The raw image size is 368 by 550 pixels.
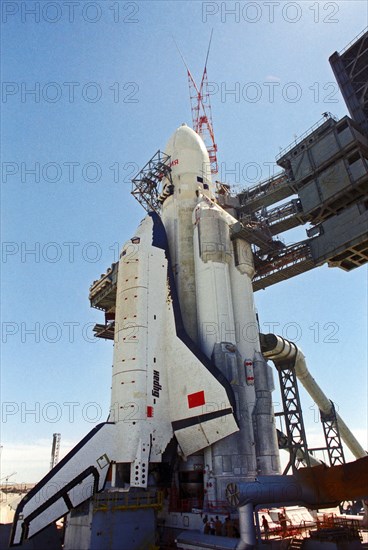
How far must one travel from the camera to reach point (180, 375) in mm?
22828

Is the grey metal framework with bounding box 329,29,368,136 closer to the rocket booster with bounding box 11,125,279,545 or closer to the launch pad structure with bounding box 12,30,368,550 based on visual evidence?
the launch pad structure with bounding box 12,30,368,550

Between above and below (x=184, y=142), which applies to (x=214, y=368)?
below

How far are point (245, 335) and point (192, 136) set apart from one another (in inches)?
651

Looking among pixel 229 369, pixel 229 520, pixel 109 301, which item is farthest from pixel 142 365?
pixel 109 301

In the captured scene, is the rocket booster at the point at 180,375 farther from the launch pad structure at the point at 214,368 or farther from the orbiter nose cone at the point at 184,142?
the orbiter nose cone at the point at 184,142

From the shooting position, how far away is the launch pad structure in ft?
56.2

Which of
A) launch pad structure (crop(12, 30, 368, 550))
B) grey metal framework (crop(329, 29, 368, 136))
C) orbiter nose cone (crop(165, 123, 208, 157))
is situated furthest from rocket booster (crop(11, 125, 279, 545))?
grey metal framework (crop(329, 29, 368, 136))

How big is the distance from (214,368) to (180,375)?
201 cm

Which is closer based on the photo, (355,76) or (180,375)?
(180,375)

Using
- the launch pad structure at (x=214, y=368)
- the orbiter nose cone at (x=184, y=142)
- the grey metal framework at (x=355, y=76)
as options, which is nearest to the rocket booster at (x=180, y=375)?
the launch pad structure at (x=214, y=368)

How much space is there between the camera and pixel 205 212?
89.5 feet

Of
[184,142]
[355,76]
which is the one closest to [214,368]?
[184,142]

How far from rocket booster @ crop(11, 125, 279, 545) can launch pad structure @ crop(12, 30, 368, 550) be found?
0.08 meters

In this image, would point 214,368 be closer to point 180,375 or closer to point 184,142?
point 180,375
